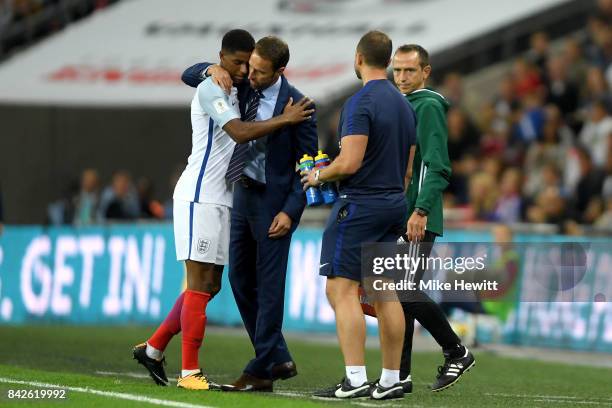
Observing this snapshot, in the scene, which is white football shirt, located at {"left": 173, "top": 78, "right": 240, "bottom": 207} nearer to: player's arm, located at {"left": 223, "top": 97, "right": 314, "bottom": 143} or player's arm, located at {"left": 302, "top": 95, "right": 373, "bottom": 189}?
player's arm, located at {"left": 223, "top": 97, "right": 314, "bottom": 143}

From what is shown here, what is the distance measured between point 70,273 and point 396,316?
36.4ft

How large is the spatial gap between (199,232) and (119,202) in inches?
466

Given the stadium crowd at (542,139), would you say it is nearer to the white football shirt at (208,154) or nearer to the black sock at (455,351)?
the black sock at (455,351)

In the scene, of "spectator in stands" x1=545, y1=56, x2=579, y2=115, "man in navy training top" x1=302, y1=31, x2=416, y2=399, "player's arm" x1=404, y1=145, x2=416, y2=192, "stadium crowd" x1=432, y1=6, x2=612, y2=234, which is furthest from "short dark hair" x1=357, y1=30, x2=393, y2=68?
"spectator in stands" x1=545, y1=56, x2=579, y2=115

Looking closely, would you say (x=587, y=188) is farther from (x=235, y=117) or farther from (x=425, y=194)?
(x=235, y=117)

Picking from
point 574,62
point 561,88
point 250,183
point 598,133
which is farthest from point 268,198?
point 574,62

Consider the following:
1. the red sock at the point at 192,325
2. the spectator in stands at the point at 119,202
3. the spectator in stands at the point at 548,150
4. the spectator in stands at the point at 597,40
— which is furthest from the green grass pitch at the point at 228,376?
the spectator in stands at the point at 597,40

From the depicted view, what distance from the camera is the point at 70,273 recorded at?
20000mm

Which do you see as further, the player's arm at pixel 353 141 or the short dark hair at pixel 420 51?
the short dark hair at pixel 420 51

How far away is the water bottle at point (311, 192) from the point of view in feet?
32.0

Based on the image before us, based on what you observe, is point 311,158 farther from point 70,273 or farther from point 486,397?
point 70,273

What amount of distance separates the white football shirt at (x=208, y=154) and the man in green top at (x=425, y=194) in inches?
52.2

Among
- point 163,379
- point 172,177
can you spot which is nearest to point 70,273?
point 172,177

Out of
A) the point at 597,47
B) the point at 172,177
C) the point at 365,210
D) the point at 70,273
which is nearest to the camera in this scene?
the point at 365,210
